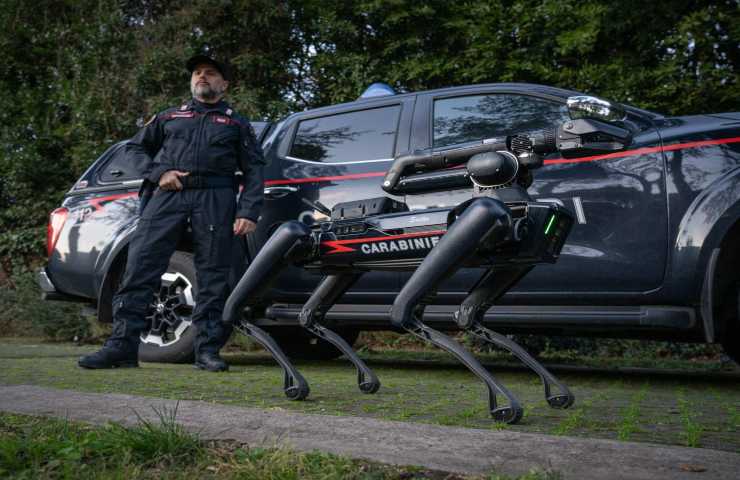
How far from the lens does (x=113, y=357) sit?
14.8 feet

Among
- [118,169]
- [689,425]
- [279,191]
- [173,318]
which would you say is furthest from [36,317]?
[689,425]

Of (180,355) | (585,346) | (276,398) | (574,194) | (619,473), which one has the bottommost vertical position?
(585,346)

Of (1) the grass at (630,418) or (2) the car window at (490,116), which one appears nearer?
(1) the grass at (630,418)

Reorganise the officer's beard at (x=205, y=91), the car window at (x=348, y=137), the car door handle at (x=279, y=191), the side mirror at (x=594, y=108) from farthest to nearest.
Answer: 1. the car door handle at (x=279, y=191)
2. the car window at (x=348, y=137)
3. the officer's beard at (x=205, y=91)
4. the side mirror at (x=594, y=108)

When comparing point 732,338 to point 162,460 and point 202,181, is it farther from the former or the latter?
point 162,460

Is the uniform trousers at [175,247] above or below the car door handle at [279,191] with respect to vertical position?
below

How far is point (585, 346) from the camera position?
7102 mm

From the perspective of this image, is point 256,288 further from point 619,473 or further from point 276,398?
point 619,473

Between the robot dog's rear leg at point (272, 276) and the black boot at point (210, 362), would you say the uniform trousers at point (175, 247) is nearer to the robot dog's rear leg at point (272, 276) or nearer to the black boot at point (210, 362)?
the black boot at point (210, 362)

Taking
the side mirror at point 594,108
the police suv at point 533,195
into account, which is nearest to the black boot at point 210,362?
the police suv at point 533,195

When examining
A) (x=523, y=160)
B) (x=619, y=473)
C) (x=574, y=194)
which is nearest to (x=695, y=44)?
(x=574, y=194)

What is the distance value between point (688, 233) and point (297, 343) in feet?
10.7

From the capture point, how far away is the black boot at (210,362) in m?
4.55

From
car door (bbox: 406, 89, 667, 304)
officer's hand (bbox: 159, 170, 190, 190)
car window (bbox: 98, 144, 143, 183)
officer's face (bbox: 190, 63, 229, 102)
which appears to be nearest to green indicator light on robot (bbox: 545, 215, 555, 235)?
car door (bbox: 406, 89, 667, 304)
